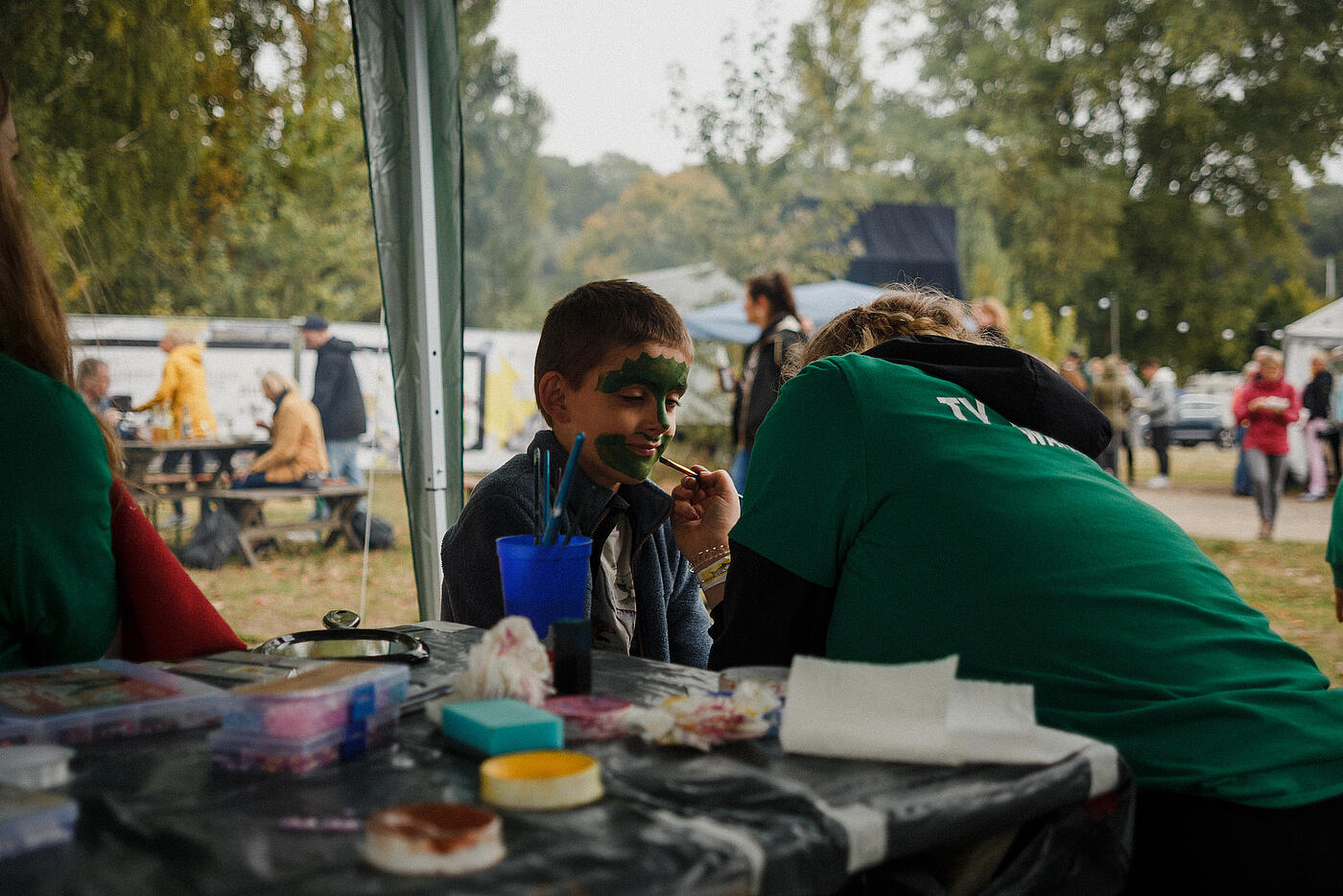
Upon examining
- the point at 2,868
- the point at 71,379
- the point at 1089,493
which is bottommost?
the point at 2,868

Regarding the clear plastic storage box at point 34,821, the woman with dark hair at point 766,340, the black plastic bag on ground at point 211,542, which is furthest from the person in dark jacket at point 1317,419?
the clear plastic storage box at point 34,821

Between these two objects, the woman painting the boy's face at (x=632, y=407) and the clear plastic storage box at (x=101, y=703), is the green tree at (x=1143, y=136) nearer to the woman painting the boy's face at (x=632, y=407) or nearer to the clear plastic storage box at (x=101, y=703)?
the woman painting the boy's face at (x=632, y=407)

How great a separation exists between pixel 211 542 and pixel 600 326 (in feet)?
22.3

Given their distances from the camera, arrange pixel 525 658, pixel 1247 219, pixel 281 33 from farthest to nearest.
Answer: pixel 1247 219
pixel 281 33
pixel 525 658

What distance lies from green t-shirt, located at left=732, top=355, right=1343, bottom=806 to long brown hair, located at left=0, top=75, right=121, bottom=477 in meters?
0.87

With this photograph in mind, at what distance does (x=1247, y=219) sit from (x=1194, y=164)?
1.11m

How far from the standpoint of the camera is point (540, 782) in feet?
2.27

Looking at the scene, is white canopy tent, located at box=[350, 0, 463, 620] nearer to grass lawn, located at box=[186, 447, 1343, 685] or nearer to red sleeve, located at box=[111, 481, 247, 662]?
red sleeve, located at box=[111, 481, 247, 662]

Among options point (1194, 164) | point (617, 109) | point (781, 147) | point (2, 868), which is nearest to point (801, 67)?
point (781, 147)

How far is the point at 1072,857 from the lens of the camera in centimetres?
86

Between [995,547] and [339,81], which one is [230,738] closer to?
[995,547]

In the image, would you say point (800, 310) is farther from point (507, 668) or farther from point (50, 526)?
point (507, 668)

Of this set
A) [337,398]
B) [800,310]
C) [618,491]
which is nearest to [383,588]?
[337,398]

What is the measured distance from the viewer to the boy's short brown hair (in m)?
1.80
